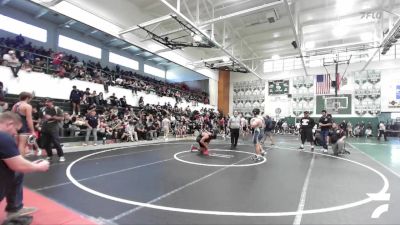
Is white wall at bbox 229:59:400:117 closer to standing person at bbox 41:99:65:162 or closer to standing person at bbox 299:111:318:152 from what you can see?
standing person at bbox 299:111:318:152

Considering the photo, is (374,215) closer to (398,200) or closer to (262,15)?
(398,200)

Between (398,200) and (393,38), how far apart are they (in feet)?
49.6

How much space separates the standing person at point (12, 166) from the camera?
2.39m

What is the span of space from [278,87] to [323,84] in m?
4.70

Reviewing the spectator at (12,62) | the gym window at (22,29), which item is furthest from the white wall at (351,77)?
the spectator at (12,62)

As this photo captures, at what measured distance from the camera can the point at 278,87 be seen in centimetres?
2869

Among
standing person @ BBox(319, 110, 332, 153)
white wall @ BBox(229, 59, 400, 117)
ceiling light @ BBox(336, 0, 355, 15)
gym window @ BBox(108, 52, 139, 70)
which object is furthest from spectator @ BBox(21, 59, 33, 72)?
white wall @ BBox(229, 59, 400, 117)

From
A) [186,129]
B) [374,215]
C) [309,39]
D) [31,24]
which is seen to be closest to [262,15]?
[309,39]

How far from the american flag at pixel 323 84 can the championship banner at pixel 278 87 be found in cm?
323

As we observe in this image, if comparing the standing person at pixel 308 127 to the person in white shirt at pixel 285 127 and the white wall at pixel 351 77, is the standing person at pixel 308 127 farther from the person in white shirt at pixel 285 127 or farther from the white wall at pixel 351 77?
the white wall at pixel 351 77

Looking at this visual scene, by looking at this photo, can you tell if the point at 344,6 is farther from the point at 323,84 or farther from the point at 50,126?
the point at 50,126

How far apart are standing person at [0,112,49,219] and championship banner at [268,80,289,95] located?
92.2 feet

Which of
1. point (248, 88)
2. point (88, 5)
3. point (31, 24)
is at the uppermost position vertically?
point (88, 5)

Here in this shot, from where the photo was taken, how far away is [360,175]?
5883 millimetres
